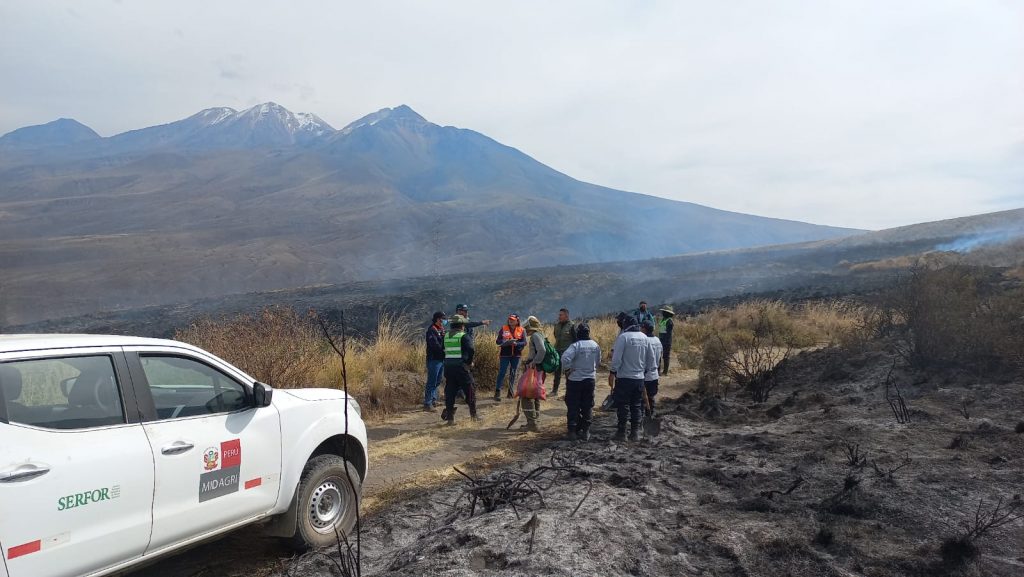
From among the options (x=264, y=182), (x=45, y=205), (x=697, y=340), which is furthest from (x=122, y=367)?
(x=264, y=182)

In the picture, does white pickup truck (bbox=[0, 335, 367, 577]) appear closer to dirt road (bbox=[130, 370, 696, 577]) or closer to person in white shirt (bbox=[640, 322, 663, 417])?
dirt road (bbox=[130, 370, 696, 577])

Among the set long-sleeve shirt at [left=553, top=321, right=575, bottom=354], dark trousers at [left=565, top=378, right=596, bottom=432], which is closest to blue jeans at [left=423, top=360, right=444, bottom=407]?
long-sleeve shirt at [left=553, top=321, right=575, bottom=354]

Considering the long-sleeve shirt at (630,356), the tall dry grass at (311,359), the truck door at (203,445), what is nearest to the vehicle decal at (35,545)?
the truck door at (203,445)

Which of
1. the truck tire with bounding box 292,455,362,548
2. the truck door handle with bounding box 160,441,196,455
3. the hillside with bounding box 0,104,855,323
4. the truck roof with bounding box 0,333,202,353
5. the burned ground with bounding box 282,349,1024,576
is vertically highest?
the hillside with bounding box 0,104,855,323

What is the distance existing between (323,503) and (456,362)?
4591 mm

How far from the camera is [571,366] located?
813 centimetres

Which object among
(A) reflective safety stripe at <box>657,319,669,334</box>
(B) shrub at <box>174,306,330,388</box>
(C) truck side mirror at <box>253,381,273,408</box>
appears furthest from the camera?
(A) reflective safety stripe at <box>657,319,669,334</box>

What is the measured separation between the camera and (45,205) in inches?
3720

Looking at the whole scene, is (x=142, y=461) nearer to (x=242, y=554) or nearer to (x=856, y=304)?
(x=242, y=554)

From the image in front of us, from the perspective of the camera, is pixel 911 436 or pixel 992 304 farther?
pixel 992 304

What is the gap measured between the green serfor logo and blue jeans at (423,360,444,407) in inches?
279

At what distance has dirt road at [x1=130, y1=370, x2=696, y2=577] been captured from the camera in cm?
459

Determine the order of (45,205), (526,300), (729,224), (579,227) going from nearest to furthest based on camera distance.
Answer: (526,300), (45,205), (579,227), (729,224)

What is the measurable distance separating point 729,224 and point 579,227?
83.0 meters
